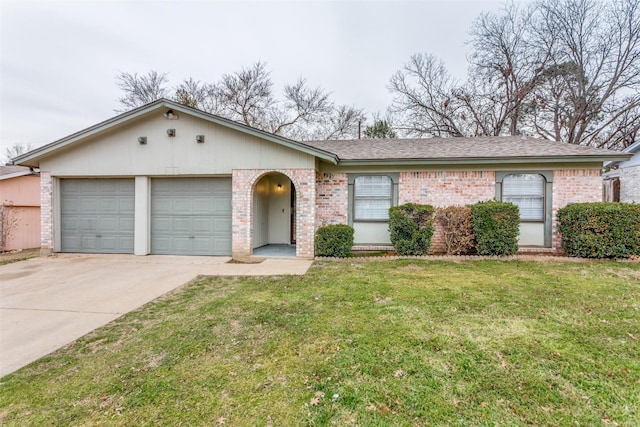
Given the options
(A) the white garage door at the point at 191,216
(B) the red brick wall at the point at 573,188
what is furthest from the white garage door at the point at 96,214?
(B) the red brick wall at the point at 573,188

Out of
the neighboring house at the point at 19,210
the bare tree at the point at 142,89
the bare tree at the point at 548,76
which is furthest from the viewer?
the bare tree at the point at 142,89

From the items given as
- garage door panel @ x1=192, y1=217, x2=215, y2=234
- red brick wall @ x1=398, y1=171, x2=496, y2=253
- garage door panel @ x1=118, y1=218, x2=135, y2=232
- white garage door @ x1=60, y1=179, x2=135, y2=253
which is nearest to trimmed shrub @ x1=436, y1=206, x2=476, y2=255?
red brick wall @ x1=398, y1=171, x2=496, y2=253

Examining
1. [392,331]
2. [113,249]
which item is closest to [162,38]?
[113,249]

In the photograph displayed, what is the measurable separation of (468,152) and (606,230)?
12.8ft

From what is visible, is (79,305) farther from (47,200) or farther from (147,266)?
(47,200)

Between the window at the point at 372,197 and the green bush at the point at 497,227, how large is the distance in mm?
2548

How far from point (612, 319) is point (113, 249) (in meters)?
11.3

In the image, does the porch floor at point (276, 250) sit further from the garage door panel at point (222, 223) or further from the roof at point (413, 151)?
the roof at point (413, 151)

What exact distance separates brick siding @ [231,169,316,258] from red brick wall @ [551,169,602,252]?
7169 millimetres

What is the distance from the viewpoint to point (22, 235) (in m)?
10.3

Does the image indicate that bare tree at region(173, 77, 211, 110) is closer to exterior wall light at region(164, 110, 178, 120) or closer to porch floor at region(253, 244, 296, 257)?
exterior wall light at region(164, 110, 178, 120)

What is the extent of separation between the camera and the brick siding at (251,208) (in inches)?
314

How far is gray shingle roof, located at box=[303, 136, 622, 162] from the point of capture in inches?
322

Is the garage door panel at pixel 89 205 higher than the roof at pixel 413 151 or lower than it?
lower
